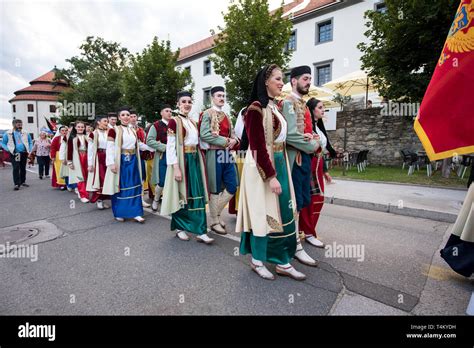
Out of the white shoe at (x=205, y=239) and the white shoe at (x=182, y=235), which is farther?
the white shoe at (x=182, y=235)

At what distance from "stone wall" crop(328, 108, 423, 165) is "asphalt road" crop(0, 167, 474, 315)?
940cm

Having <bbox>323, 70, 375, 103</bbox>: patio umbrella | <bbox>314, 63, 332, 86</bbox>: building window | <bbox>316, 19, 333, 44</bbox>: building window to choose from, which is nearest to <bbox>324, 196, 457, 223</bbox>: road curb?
<bbox>323, 70, 375, 103</bbox>: patio umbrella

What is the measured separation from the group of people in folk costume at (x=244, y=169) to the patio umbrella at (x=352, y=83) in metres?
9.76

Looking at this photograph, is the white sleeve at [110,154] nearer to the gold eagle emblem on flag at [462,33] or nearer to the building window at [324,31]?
the gold eagle emblem on flag at [462,33]

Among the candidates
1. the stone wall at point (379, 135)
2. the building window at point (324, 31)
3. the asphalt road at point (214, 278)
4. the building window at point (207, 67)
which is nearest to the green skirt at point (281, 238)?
the asphalt road at point (214, 278)

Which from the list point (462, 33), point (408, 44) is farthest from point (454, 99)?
point (408, 44)

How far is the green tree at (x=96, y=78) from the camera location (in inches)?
987

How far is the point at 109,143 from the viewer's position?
5.00 metres

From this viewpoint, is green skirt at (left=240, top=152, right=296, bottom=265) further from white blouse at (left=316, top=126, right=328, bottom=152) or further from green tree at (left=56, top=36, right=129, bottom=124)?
green tree at (left=56, top=36, right=129, bottom=124)

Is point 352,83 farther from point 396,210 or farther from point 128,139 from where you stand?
point 128,139

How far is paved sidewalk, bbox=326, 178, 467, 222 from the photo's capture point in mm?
5496

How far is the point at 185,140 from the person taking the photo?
411 centimetres

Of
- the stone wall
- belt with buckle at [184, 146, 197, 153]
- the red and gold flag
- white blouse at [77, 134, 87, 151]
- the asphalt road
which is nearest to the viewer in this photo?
the red and gold flag

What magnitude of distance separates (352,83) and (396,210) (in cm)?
945
